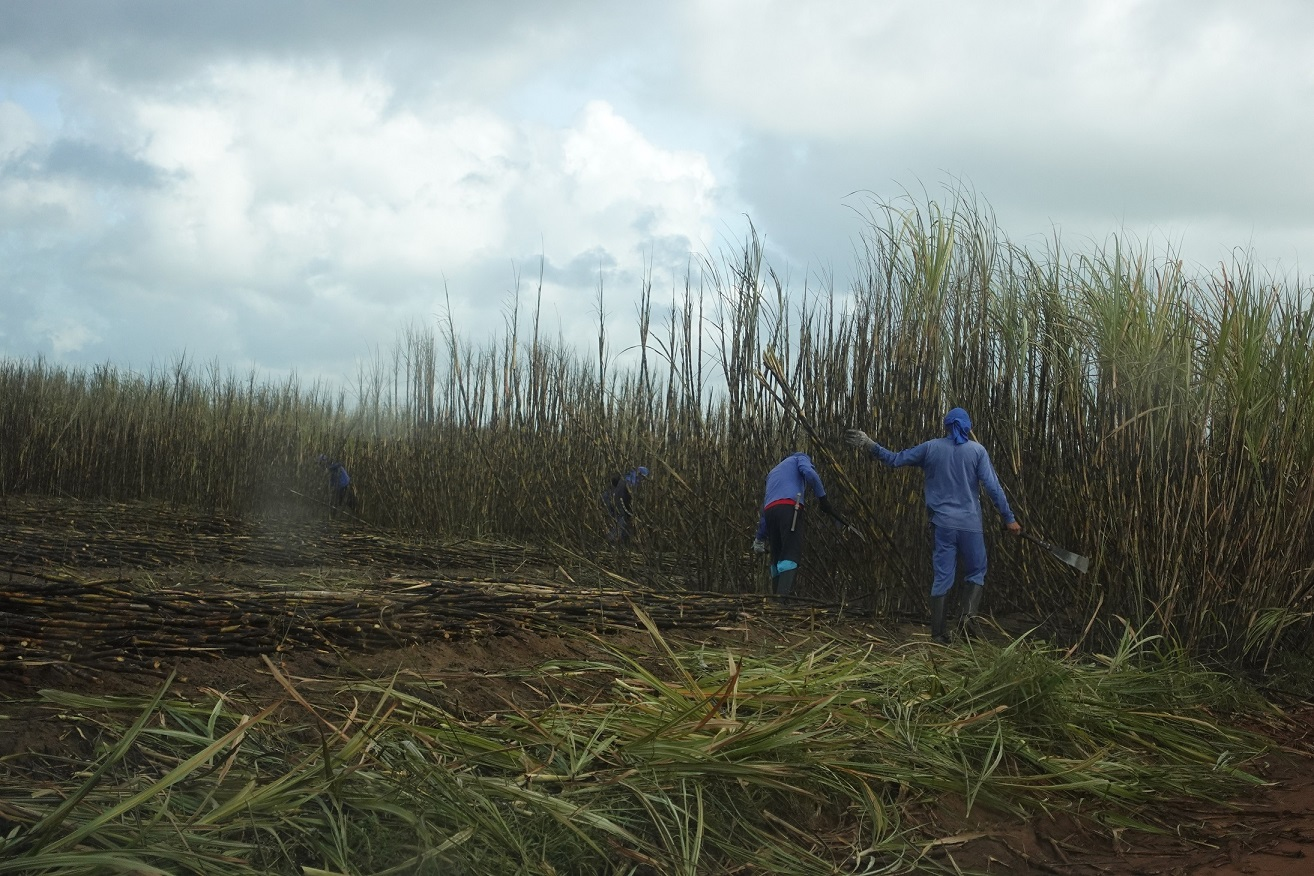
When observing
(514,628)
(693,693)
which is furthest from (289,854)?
(514,628)

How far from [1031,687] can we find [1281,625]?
1.98 metres

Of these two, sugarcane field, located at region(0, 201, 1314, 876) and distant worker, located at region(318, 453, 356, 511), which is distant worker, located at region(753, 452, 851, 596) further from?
distant worker, located at region(318, 453, 356, 511)

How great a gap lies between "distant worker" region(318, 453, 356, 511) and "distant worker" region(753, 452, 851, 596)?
7181 mm

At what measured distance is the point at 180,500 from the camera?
42.7 ft

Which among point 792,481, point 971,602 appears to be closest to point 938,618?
point 971,602

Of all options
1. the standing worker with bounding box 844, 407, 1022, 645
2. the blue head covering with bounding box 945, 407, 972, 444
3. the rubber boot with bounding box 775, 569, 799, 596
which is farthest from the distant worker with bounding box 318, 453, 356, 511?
the blue head covering with bounding box 945, 407, 972, 444

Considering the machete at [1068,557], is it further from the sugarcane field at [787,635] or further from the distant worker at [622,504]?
the distant worker at [622,504]

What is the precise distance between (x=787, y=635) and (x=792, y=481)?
4.05 feet

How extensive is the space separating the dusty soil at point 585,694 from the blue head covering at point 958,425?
1.49 m

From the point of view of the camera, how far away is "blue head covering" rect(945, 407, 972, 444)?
5.52m

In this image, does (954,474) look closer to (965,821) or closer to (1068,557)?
(1068,557)

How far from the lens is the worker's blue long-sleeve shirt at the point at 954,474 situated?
546 centimetres

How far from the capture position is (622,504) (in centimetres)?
790

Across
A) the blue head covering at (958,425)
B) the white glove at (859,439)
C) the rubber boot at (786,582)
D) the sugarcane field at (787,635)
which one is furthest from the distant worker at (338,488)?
the blue head covering at (958,425)
